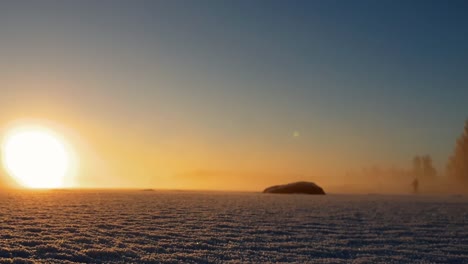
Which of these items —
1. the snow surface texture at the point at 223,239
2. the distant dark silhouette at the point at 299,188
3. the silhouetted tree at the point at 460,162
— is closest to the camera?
the snow surface texture at the point at 223,239

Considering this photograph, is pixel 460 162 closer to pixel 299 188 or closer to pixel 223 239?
pixel 299 188

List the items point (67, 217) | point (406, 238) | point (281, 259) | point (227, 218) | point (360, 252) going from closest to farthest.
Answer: point (281, 259) < point (360, 252) < point (406, 238) < point (67, 217) < point (227, 218)

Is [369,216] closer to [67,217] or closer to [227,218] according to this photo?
[227,218]

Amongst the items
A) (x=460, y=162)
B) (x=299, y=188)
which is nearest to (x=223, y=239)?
(x=299, y=188)

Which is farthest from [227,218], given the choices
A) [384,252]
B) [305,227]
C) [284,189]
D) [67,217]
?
[284,189]

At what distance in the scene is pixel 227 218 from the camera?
Result: 13336 mm

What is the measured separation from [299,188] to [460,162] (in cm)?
5111

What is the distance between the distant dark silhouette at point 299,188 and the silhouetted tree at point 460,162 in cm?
4838

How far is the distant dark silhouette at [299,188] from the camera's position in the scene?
42.9 m

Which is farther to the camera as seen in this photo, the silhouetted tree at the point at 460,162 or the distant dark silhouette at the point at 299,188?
the silhouetted tree at the point at 460,162

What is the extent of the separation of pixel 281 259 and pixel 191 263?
5.87 ft

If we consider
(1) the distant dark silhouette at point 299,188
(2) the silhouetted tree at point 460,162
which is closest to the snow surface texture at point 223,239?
(1) the distant dark silhouette at point 299,188

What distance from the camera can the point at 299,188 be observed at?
43.7 metres

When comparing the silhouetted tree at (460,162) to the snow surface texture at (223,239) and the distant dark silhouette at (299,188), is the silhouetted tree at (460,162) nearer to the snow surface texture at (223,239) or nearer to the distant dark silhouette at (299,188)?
the distant dark silhouette at (299,188)
